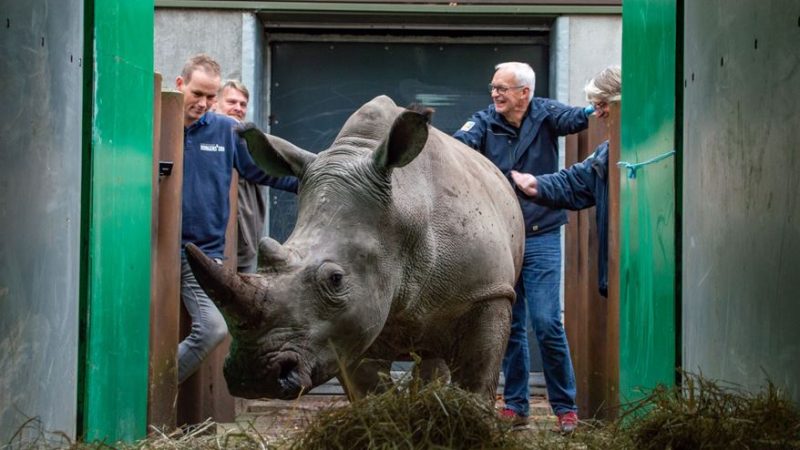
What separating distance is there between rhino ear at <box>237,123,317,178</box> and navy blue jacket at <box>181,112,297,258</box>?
133cm

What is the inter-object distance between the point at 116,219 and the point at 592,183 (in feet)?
10.8

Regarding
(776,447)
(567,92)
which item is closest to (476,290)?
(776,447)

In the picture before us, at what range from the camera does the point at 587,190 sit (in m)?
8.33

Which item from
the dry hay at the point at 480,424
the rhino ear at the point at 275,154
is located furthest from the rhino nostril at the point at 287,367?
the rhino ear at the point at 275,154

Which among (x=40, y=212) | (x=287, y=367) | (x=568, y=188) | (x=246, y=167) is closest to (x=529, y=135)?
(x=568, y=188)

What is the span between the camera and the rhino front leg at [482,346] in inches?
263

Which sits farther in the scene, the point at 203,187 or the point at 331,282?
the point at 203,187

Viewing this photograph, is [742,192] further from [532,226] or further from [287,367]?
[532,226]

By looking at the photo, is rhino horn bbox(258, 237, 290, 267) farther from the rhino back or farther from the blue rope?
the blue rope

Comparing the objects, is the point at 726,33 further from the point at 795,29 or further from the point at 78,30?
the point at 78,30

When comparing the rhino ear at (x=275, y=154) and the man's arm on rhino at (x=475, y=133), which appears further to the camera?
the man's arm on rhino at (x=475, y=133)

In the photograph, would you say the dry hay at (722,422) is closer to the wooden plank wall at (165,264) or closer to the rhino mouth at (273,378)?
the rhino mouth at (273,378)

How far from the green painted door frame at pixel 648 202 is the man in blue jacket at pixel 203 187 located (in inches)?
81.0

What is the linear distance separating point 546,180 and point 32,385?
383 cm
